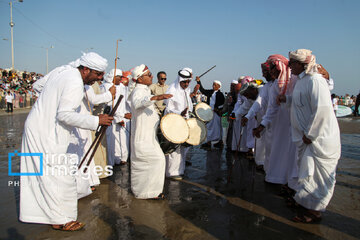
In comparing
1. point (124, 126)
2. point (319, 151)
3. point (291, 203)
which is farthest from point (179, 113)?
point (319, 151)

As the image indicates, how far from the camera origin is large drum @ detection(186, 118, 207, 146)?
502 centimetres

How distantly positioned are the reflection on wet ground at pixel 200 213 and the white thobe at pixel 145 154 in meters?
0.21

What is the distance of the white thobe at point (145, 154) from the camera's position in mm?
4289

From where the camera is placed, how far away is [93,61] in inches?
132

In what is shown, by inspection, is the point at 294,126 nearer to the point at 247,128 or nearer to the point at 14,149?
the point at 247,128

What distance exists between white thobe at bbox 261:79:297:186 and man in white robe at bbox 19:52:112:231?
302cm

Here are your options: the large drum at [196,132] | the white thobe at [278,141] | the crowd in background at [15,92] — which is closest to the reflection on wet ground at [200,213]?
the white thobe at [278,141]

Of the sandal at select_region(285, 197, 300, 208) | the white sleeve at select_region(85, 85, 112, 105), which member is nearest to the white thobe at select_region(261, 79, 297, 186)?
the sandal at select_region(285, 197, 300, 208)

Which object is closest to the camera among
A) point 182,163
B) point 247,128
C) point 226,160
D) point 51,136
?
point 51,136

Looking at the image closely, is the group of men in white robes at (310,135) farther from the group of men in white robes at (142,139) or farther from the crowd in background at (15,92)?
the crowd in background at (15,92)

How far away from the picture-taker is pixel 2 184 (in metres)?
4.86

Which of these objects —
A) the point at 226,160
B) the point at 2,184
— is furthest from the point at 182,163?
the point at 2,184

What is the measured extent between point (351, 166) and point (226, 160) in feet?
9.50

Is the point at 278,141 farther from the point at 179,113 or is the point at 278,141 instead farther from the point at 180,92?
the point at 180,92
